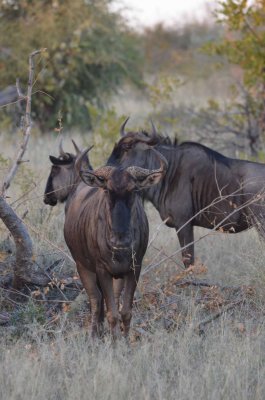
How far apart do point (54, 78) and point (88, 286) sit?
40.4 ft

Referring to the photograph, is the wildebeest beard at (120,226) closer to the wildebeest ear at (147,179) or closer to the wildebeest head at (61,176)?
the wildebeest ear at (147,179)

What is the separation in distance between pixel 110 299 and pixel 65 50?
1291cm

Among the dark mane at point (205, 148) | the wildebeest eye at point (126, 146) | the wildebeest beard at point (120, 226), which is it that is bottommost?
the dark mane at point (205, 148)

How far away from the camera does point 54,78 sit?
57.0 ft

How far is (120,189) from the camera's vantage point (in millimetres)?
4836

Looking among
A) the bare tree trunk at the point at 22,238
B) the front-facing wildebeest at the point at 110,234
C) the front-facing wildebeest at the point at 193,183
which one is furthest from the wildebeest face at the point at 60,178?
the front-facing wildebeest at the point at 110,234

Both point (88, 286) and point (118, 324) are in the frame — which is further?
point (88, 286)

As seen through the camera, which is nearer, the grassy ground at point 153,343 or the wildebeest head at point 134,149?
the grassy ground at point 153,343

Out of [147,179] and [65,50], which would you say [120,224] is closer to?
[147,179]

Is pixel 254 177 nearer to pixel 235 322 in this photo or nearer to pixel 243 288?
pixel 243 288

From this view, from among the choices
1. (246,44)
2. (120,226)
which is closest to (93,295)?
(120,226)

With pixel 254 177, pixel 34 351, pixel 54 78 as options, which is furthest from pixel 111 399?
pixel 54 78

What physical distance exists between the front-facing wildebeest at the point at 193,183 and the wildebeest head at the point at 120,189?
200 cm

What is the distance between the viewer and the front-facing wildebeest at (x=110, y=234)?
191 inches
